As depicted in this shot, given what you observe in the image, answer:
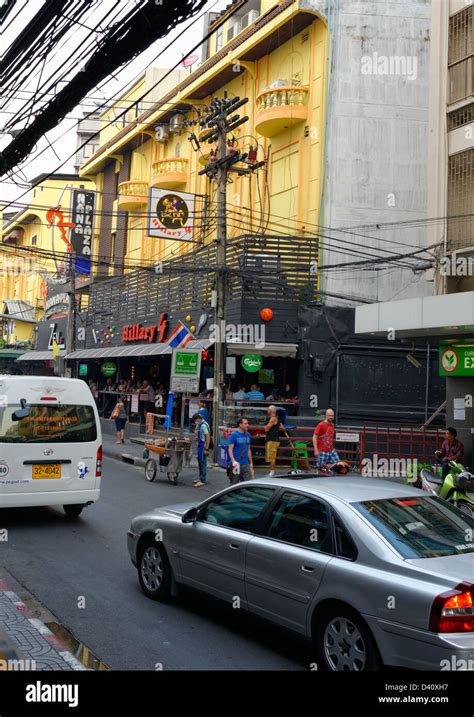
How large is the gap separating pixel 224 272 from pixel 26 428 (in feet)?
31.9

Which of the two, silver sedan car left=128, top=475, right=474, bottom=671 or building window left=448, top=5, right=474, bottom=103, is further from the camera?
building window left=448, top=5, right=474, bottom=103

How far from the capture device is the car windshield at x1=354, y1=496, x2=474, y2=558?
5.47m

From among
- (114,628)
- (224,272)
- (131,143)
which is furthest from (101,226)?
(114,628)

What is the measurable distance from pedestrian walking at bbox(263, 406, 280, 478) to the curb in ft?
32.6

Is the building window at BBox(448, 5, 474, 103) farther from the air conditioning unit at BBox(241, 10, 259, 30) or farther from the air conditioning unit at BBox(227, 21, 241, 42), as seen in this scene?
the air conditioning unit at BBox(227, 21, 241, 42)

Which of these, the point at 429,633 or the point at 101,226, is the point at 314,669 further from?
the point at 101,226

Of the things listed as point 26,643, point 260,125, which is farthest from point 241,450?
point 260,125

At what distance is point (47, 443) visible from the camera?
1101cm

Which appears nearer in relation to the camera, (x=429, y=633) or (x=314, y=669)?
(x=429, y=633)

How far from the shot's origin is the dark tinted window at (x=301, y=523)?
5852mm

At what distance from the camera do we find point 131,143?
120ft

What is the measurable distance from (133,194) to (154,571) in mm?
29499

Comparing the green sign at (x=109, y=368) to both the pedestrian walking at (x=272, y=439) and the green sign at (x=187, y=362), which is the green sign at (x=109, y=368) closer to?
the pedestrian walking at (x=272, y=439)

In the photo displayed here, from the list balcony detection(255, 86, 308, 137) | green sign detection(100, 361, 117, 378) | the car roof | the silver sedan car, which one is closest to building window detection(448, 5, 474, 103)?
balcony detection(255, 86, 308, 137)
